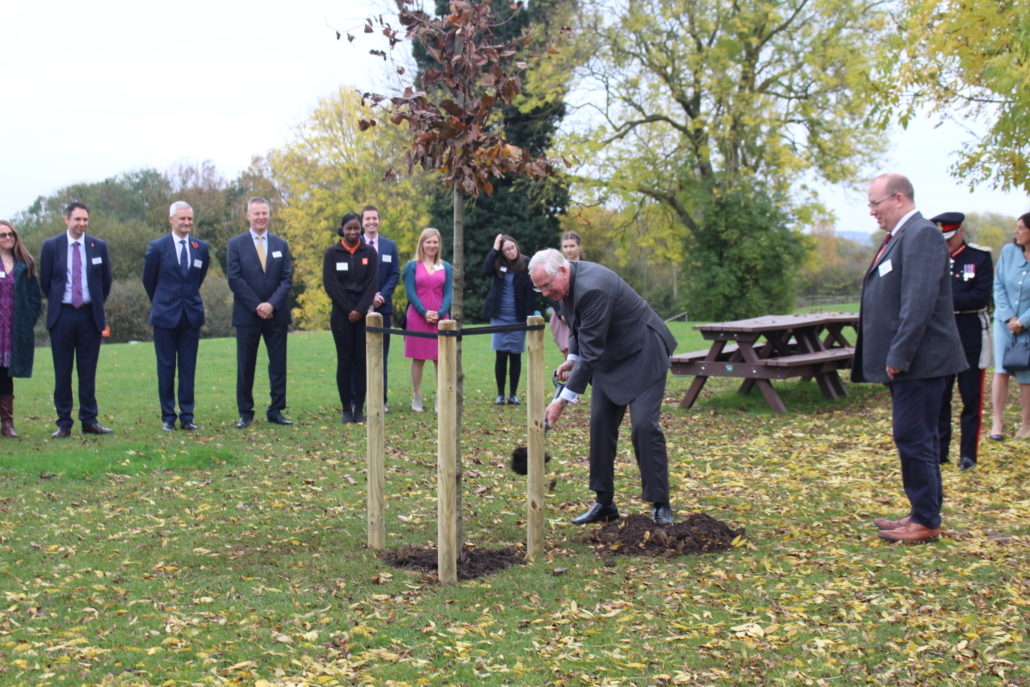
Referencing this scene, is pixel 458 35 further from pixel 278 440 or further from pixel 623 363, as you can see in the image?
pixel 278 440

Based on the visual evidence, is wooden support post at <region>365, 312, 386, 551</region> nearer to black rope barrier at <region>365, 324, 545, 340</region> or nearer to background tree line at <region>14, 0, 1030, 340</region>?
black rope barrier at <region>365, 324, 545, 340</region>

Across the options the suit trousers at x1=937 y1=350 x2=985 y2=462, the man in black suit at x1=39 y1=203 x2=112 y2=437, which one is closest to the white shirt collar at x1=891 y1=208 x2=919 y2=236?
the suit trousers at x1=937 y1=350 x2=985 y2=462

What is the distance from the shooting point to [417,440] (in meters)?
8.34

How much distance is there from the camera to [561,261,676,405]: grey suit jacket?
5.02 m

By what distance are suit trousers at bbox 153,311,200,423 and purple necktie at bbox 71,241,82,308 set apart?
2.52 feet

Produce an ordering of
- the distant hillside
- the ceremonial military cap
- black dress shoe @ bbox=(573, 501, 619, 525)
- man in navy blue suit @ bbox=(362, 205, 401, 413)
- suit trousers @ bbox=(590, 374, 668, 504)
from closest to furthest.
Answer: suit trousers @ bbox=(590, 374, 668, 504), black dress shoe @ bbox=(573, 501, 619, 525), the ceremonial military cap, man in navy blue suit @ bbox=(362, 205, 401, 413), the distant hillside

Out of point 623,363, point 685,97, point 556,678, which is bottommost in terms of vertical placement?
point 556,678

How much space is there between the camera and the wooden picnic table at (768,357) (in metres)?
10.0

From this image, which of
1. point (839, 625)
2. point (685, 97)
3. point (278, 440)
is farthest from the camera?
point (685, 97)

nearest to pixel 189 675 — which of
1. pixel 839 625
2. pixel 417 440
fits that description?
pixel 839 625

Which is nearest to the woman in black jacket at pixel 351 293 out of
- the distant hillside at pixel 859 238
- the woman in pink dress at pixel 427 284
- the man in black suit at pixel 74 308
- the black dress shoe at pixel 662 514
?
the woman in pink dress at pixel 427 284

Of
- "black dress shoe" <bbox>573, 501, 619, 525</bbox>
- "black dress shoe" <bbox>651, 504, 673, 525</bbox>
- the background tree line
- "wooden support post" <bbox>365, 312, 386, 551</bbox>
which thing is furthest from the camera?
the background tree line

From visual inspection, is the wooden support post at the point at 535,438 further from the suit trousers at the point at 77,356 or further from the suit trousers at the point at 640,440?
the suit trousers at the point at 77,356

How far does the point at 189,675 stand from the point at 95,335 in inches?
237
